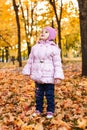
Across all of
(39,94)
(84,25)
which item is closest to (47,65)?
(39,94)

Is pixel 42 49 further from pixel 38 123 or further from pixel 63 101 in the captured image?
pixel 63 101

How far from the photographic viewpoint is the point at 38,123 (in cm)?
627

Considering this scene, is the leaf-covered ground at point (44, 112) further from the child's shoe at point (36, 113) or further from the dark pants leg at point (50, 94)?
the dark pants leg at point (50, 94)

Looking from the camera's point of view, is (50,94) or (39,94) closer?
(50,94)

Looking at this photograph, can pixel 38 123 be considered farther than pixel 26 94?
No

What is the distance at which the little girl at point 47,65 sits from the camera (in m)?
6.46

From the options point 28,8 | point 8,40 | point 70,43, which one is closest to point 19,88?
point 28,8

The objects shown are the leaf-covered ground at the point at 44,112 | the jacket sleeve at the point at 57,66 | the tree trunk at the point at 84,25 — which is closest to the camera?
the leaf-covered ground at the point at 44,112

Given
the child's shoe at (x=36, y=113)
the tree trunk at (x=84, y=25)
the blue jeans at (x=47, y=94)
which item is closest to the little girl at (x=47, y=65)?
the blue jeans at (x=47, y=94)

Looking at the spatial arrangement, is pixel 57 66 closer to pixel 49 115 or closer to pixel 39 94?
pixel 39 94

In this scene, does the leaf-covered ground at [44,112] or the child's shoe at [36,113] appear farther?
the child's shoe at [36,113]

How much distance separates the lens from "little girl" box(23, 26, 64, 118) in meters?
6.46

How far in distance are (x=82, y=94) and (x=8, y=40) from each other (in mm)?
35457

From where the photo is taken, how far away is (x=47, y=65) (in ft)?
21.4
